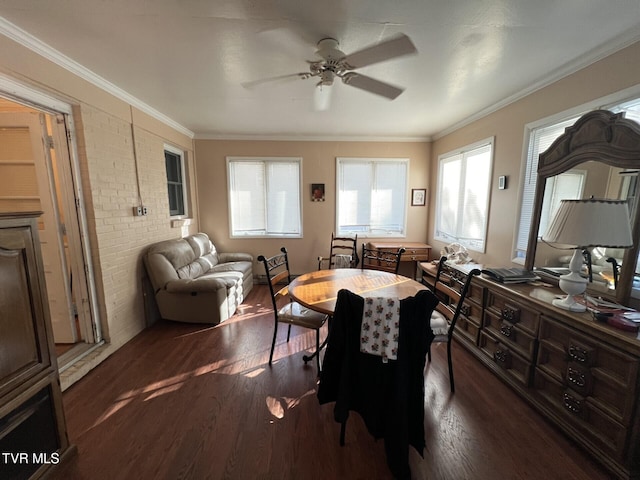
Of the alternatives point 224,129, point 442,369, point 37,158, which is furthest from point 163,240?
point 442,369

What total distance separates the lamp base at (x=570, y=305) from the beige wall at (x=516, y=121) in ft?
3.70

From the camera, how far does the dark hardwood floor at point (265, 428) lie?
141 cm

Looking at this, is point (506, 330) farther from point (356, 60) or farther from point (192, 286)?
point (192, 286)

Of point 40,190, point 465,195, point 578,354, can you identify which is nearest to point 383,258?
point 465,195

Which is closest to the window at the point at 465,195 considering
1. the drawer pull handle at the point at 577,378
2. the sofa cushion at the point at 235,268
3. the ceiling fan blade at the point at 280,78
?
the drawer pull handle at the point at 577,378

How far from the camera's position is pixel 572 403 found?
62.2 inches

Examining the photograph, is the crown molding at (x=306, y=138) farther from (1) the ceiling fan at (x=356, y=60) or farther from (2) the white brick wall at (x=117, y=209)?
(1) the ceiling fan at (x=356, y=60)

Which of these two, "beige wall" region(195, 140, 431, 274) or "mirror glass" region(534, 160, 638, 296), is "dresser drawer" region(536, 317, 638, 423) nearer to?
"mirror glass" region(534, 160, 638, 296)

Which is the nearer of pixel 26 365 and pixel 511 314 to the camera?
pixel 26 365

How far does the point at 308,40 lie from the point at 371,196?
303 centimetres

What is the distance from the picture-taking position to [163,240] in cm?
347

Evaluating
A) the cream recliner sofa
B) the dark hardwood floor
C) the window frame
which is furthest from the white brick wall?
the window frame

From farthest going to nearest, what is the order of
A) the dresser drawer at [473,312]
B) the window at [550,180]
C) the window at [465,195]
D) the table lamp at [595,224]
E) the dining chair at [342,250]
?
1. the dining chair at [342,250]
2. the window at [465,195]
3. the dresser drawer at [473,312]
4. the window at [550,180]
5. the table lamp at [595,224]

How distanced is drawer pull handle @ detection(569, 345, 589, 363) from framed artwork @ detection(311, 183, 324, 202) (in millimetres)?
3601
